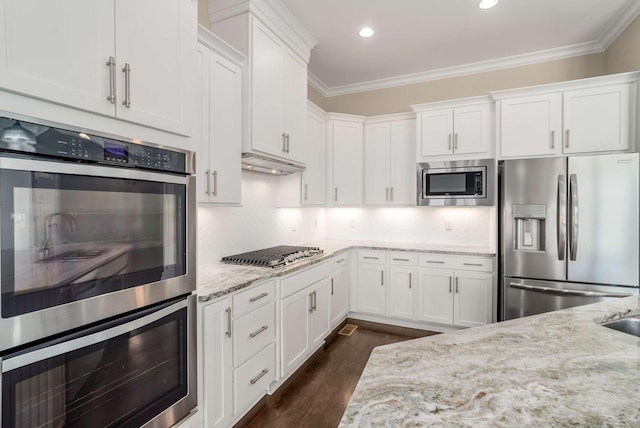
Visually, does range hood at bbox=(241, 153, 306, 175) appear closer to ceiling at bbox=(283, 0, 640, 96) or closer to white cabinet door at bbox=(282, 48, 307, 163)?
white cabinet door at bbox=(282, 48, 307, 163)

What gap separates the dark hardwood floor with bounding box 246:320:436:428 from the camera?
2.12 meters

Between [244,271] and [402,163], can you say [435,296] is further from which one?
[244,271]

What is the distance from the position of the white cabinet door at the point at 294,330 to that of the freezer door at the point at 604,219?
2.36m

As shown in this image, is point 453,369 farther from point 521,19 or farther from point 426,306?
point 521,19

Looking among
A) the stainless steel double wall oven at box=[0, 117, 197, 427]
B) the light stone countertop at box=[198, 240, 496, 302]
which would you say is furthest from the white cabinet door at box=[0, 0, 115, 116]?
the light stone countertop at box=[198, 240, 496, 302]

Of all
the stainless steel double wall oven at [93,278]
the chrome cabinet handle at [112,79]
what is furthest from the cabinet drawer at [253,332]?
the chrome cabinet handle at [112,79]

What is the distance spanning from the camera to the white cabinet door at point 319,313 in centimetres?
283

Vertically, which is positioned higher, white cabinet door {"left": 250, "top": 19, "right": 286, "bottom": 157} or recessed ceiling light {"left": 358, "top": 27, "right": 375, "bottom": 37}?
recessed ceiling light {"left": 358, "top": 27, "right": 375, "bottom": 37}

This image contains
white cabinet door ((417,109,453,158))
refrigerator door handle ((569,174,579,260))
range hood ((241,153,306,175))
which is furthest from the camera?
white cabinet door ((417,109,453,158))

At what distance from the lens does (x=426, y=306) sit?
11.6ft

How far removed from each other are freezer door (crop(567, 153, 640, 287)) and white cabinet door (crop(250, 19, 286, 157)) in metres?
2.60

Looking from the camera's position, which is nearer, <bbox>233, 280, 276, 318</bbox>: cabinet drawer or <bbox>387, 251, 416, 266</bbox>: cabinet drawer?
<bbox>233, 280, 276, 318</bbox>: cabinet drawer

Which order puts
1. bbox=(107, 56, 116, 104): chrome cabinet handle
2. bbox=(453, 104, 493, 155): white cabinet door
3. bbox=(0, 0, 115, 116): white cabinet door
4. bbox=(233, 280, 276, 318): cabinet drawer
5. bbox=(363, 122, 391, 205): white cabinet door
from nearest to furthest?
bbox=(0, 0, 115, 116): white cabinet door, bbox=(107, 56, 116, 104): chrome cabinet handle, bbox=(233, 280, 276, 318): cabinet drawer, bbox=(453, 104, 493, 155): white cabinet door, bbox=(363, 122, 391, 205): white cabinet door

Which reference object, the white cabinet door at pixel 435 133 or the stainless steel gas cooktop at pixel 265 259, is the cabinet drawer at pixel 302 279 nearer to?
the stainless steel gas cooktop at pixel 265 259
